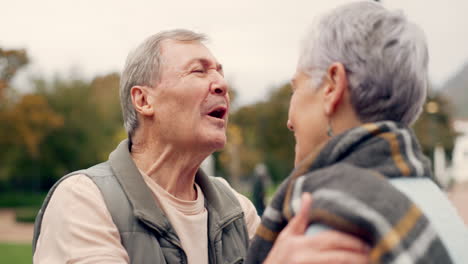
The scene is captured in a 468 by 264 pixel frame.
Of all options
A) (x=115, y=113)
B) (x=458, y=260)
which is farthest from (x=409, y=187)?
(x=115, y=113)

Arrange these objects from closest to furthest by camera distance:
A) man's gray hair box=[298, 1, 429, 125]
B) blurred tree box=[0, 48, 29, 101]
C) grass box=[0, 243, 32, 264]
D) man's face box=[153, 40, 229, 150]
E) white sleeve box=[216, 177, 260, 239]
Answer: man's gray hair box=[298, 1, 429, 125]
man's face box=[153, 40, 229, 150]
white sleeve box=[216, 177, 260, 239]
grass box=[0, 243, 32, 264]
blurred tree box=[0, 48, 29, 101]

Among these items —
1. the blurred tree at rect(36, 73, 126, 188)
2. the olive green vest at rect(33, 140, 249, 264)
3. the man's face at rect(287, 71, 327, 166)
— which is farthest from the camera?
the blurred tree at rect(36, 73, 126, 188)

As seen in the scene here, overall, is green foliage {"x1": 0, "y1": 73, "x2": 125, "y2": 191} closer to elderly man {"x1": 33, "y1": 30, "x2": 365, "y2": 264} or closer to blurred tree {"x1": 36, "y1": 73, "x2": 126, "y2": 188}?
blurred tree {"x1": 36, "y1": 73, "x2": 126, "y2": 188}

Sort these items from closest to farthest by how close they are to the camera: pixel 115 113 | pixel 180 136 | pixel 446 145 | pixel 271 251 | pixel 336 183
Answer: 1. pixel 336 183
2. pixel 271 251
3. pixel 180 136
4. pixel 115 113
5. pixel 446 145

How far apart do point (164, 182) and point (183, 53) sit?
2.27 ft

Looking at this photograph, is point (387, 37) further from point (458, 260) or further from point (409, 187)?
point (458, 260)

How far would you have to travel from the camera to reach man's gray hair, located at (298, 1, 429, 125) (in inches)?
68.9

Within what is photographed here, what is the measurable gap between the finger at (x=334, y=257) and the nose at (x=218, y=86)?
1.66 metres

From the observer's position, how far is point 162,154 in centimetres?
305

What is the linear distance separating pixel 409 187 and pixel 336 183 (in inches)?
9.6

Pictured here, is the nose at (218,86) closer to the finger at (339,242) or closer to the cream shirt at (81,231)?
the cream shirt at (81,231)

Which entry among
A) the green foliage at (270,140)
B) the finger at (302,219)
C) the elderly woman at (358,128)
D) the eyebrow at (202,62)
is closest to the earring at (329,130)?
the elderly woman at (358,128)

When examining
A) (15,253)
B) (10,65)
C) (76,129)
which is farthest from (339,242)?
(76,129)

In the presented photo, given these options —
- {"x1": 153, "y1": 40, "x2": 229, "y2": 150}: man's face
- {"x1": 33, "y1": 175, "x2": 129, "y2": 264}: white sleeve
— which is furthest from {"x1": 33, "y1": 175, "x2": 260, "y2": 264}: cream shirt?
{"x1": 153, "y1": 40, "x2": 229, "y2": 150}: man's face
